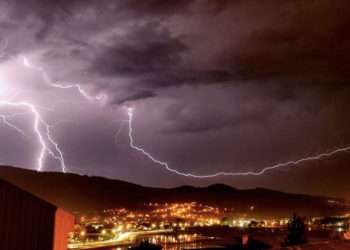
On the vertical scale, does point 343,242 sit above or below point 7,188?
below

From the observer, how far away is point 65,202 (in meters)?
196

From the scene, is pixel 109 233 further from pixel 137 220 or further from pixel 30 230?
pixel 30 230

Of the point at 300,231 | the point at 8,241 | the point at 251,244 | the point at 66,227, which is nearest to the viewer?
the point at 8,241

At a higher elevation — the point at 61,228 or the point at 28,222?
the point at 28,222

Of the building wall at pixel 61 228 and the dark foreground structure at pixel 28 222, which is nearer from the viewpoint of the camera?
the dark foreground structure at pixel 28 222

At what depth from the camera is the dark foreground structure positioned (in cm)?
1228

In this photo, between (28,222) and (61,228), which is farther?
(61,228)

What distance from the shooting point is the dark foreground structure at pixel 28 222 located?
12.3m

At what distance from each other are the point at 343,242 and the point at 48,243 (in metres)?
13.7

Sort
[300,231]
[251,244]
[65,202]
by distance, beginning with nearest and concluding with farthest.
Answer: [251,244], [300,231], [65,202]

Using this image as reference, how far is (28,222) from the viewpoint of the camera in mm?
12609

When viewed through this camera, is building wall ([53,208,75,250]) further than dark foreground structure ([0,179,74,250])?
Yes

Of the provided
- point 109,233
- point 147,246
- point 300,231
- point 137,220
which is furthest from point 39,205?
point 137,220

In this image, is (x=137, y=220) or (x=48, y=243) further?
(x=137, y=220)
